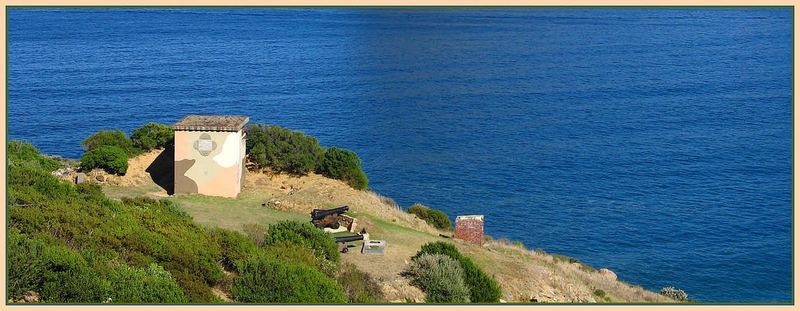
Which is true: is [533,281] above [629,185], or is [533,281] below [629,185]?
below

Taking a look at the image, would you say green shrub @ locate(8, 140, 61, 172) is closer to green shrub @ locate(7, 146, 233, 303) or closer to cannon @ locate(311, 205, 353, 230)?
green shrub @ locate(7, 146, 233, 303)

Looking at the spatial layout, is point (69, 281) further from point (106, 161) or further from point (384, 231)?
point (106, 161)

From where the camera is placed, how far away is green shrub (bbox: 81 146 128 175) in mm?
44844

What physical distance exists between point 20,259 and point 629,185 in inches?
1938

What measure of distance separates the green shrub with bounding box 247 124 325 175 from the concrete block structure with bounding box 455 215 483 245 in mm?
10760

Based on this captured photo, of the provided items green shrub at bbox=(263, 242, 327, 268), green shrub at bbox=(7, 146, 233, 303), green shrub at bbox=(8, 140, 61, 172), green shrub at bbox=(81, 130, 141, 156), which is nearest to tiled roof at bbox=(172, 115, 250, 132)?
green shrub at bbox=(81, 130, 141, 156)

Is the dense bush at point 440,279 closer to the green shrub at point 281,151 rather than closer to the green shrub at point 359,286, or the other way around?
the green shrub at point 359,286

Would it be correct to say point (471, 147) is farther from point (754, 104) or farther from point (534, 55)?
point (534, 55)

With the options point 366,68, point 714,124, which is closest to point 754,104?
point 714,124

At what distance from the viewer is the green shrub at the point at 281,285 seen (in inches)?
1041

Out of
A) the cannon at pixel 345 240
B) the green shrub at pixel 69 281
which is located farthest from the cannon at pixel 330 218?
the green shrub at pixel 69 281

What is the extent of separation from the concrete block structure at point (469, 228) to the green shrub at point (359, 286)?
9.08 metres

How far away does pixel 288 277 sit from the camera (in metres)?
26.7

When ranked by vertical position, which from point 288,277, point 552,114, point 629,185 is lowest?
point 288,277
